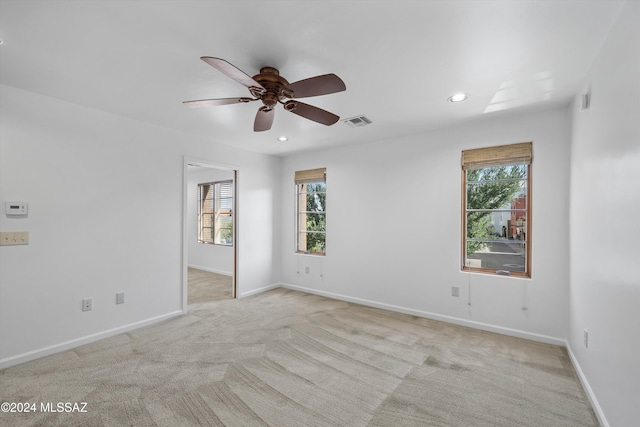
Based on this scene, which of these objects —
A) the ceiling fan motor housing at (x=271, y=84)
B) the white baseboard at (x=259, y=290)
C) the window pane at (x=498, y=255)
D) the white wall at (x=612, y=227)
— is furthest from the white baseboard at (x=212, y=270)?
the white wall at (x=612, y=227)

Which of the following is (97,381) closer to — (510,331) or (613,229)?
(613,229)

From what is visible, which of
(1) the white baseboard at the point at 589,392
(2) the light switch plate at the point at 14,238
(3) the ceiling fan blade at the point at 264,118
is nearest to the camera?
(1) the white baseboard at the point at 589,392

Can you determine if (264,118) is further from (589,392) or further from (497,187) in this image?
(589,392)

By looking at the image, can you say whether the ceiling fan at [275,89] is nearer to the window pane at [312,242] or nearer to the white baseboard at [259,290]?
the window pane at [312,242]

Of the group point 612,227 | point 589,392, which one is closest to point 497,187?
point 612,227

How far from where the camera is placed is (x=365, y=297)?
14.8 ft

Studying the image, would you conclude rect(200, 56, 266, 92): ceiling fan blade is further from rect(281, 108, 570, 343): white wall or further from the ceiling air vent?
rect(281, 108, 570, 343): white wall

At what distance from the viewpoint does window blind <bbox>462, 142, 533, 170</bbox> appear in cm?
329

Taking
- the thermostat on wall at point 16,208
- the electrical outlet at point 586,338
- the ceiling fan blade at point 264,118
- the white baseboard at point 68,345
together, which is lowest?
the white baseboard at point 68,345

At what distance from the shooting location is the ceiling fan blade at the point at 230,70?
162cm

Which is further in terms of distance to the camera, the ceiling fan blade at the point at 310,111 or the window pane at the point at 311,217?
the window pane at the point at 311,217

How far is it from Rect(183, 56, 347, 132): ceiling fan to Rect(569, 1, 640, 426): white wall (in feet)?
5.16

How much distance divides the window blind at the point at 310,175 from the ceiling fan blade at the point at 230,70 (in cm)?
293

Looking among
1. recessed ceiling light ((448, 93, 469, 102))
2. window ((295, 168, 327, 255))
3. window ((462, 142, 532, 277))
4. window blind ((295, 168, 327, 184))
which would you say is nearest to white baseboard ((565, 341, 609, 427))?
window ((462, 142, 532, 277))
